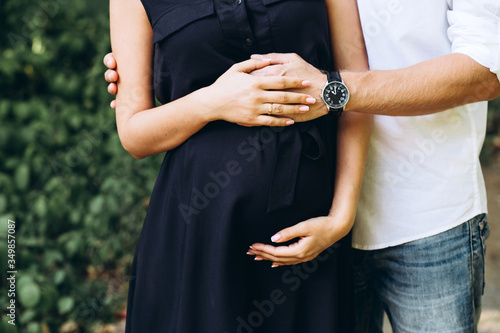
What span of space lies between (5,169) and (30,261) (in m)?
1.09

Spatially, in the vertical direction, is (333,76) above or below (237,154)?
above

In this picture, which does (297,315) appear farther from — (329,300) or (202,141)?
(202,141)

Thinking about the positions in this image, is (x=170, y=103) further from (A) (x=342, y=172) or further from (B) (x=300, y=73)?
(A) (x=342, y=172)

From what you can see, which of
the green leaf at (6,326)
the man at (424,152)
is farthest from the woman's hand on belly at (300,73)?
the green leaf at (6,326)

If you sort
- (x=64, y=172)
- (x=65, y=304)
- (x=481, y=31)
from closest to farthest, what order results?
1. (x=481, y=31)
2. (x=65, y=304)
3. (x=64, y=172)

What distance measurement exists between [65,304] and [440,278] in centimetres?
215

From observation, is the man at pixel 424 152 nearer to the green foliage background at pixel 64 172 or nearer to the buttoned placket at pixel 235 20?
the buttoned placket at pixel 235 20

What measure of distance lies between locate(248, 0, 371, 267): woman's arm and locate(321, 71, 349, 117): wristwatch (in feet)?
0.45

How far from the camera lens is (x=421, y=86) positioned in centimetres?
134

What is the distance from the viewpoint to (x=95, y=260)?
3.37 metres

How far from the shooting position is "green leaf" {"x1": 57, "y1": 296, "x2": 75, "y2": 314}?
2834 millimetres

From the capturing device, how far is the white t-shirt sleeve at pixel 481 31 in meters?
1.31

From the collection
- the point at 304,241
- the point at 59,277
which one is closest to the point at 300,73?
the point at 304,241

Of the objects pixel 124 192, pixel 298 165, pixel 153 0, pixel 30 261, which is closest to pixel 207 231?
pixel 298 165
